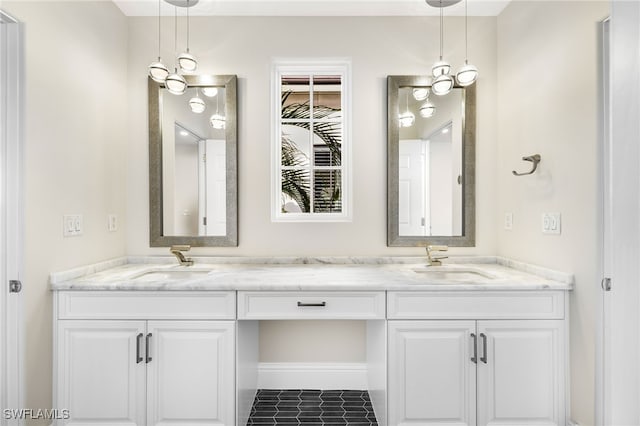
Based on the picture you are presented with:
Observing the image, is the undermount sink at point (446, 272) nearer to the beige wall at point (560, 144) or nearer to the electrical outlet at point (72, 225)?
the beige wall at point (560, 144)

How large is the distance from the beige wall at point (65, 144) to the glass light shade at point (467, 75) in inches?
84.9

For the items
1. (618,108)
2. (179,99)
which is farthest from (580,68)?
(179,99)

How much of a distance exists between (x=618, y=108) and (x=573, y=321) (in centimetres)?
176

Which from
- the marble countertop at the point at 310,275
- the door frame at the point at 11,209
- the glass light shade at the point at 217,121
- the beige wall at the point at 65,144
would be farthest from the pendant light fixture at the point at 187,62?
the marble countertop at the point at 310,275

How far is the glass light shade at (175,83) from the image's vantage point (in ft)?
7.56

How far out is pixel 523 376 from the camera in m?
1.85

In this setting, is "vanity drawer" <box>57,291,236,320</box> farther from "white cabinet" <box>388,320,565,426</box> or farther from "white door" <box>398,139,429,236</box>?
"white door" <box>398,139,429,236</box>

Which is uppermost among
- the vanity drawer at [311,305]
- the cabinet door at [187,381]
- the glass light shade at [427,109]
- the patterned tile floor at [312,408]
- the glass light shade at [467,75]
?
the glass light shade at [467,75]

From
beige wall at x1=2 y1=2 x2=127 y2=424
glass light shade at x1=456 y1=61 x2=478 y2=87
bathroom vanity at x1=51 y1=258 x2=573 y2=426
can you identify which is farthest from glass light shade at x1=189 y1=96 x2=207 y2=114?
glass light shade at x1=456 y1=61 x2=478 y2=87

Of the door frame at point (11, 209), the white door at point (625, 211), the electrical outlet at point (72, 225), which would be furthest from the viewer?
the electrical outlet at point (72, 225)

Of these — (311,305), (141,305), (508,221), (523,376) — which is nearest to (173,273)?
(141,305)

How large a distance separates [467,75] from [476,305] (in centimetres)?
135

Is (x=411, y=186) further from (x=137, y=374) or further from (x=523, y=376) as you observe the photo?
(x=137, y=374)

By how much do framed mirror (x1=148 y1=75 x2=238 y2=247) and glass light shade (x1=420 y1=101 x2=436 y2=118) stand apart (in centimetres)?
123
